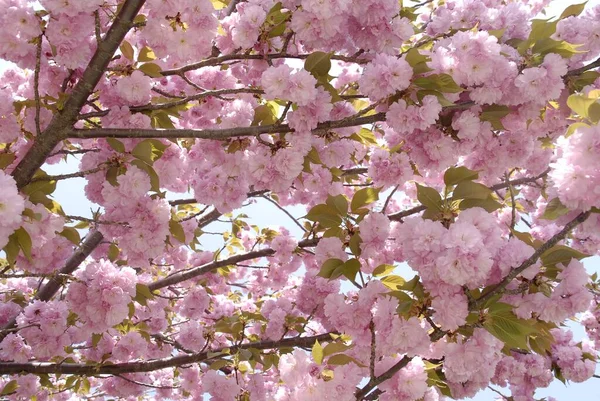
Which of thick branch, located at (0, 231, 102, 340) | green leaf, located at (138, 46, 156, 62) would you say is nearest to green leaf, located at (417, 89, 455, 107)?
green leaf, located at (138, 46, 156, 62)

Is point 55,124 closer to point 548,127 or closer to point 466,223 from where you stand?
point 466,223

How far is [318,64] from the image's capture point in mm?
2213

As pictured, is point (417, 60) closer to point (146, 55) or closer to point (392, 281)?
point (392, 281)

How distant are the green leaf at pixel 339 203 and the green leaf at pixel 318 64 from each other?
1.96 ft

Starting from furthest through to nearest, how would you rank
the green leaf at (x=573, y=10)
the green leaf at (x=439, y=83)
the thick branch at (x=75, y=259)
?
the thick branch at (x=75, y=259), the green leaf at (x=573, y=10), the green leaf at (x=439, y=83)

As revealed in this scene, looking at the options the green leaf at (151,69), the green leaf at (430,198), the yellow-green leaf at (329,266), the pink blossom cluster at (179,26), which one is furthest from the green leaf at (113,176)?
the green leaf at (430,198)

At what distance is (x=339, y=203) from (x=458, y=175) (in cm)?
64

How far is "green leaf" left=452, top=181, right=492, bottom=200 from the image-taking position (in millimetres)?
1992

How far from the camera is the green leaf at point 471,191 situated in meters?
1.99

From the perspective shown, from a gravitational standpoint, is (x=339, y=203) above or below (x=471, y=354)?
above

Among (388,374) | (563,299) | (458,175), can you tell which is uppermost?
(458,175)

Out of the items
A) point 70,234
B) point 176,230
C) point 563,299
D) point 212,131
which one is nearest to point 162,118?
point 212,131

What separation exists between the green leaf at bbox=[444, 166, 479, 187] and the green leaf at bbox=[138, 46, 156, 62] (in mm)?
1597

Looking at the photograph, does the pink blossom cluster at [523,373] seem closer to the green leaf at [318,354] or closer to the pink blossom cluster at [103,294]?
the green leaf at [318,354]
